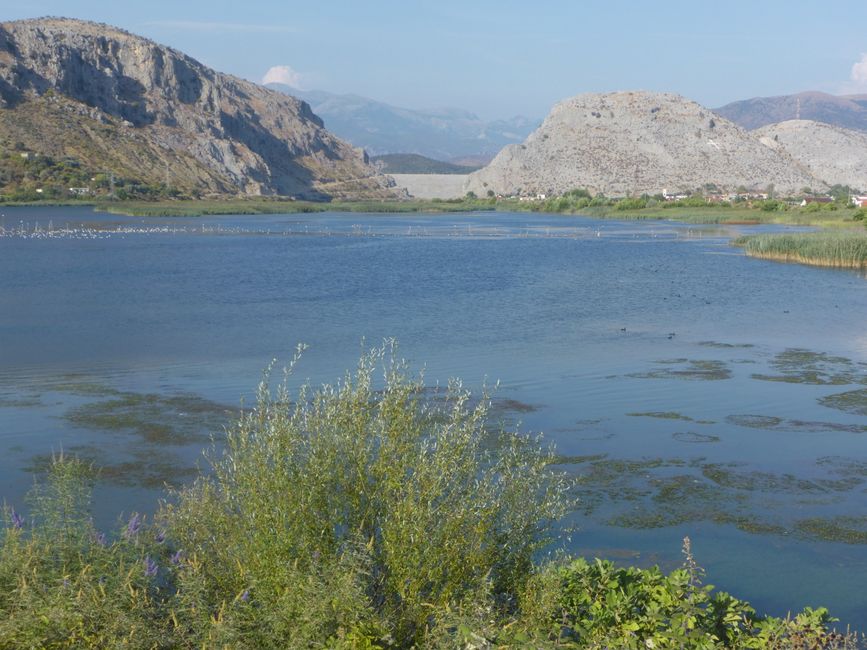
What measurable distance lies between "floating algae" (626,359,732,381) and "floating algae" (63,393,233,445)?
7.73 m

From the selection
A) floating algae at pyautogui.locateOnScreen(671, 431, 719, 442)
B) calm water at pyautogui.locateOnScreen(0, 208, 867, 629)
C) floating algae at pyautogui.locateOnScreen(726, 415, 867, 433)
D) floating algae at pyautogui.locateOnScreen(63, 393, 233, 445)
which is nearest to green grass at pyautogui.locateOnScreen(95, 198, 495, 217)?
calm water at pyautogui.locateOnScreen(0, 208, 867, 629)

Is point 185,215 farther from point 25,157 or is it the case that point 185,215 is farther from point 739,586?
point 739,586

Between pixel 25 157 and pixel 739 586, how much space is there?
12593cm

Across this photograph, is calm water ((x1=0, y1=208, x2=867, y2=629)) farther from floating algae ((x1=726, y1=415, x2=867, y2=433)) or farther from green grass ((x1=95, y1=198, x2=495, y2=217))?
green grass ((x1=95, y1=198, x2=495, y2=217))

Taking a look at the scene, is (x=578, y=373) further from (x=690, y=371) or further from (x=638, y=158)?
(x=638, y=158)

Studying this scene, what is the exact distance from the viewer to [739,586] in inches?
348

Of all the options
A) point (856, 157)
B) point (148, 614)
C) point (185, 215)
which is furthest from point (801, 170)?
point (148, 614)

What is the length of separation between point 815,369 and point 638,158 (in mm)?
168642

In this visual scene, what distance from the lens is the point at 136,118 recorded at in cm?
16175

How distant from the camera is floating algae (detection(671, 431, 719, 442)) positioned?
44.7 ft

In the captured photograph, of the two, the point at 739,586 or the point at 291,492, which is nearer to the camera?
the point at 291,492

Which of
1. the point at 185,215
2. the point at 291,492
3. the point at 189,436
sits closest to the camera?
the point at 291,492

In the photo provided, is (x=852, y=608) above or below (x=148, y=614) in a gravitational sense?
below

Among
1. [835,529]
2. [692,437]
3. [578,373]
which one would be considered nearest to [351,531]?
[835,529]
